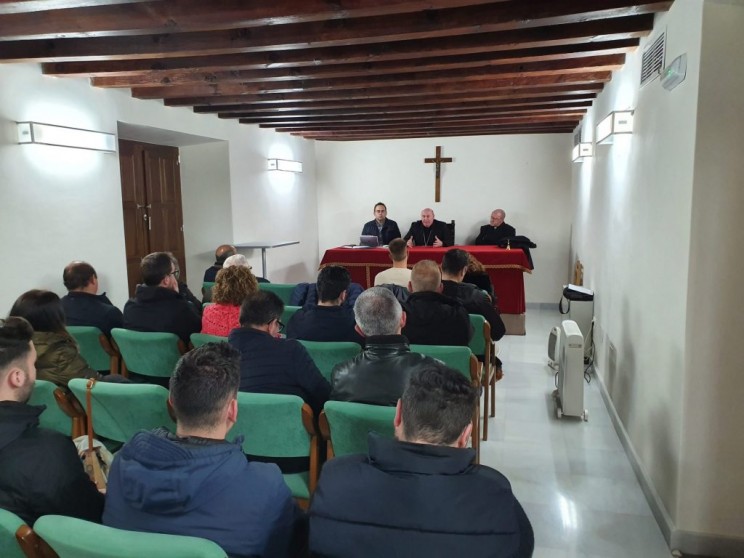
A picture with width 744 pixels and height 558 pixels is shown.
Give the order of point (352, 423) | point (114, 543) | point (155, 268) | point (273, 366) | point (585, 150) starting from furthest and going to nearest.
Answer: point (585, 150), point (155, 268), point (273, 366), point (352, 423), point (114, 543)

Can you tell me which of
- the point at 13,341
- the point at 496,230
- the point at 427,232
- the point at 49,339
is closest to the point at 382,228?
the point at 427,232

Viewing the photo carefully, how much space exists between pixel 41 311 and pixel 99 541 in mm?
1562

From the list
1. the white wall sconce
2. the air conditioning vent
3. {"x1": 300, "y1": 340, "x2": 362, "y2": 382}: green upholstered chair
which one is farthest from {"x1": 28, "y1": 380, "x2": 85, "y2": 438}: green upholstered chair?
the white wall sconce

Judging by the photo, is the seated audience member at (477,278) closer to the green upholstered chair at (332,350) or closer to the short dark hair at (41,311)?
the green upholstered chair at (332,350)

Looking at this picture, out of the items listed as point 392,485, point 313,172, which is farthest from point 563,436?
point 313,172

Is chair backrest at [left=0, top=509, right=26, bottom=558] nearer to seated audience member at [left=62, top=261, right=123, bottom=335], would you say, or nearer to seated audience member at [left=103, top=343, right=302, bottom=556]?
seated audience member at [left=103, top=343, right=302, bottom=556]

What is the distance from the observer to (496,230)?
25.8 feet

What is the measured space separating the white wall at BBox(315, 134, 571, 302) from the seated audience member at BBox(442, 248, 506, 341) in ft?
15.9

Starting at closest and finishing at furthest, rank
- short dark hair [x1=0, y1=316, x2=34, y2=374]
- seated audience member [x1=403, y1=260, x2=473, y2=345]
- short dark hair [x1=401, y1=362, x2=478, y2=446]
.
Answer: short dark hair [x1=401, y1=362, x2=478, y2=446]
short dark hair [x1=0, y1=316, x2=34, y2=374]
seated audience member [x1=403, y1=260, x2=473, y2=345]

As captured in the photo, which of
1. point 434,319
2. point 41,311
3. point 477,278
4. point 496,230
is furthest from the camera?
point 496,230

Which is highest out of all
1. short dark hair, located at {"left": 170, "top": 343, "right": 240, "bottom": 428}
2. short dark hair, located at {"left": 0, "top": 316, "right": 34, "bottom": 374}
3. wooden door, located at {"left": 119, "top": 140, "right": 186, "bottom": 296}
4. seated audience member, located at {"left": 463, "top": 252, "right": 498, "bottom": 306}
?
wooden door, located at {"left": 119, "top": 140, "right": 186, "bottom": 296}

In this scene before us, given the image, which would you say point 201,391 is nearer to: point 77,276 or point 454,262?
point 77,276

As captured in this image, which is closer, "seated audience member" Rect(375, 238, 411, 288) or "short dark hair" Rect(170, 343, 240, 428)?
"short dark hair" Rect(170, 343, 240, 428)

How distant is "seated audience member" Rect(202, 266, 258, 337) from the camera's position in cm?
308
